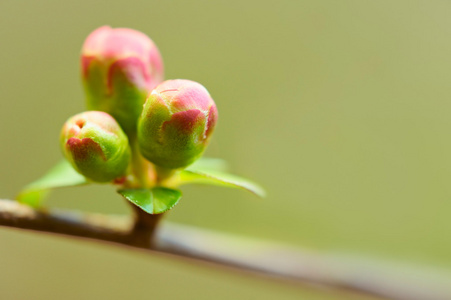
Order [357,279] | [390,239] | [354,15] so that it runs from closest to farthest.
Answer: [357,279] < [390,239] < [354,15]

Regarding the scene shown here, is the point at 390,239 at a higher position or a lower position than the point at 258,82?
lower

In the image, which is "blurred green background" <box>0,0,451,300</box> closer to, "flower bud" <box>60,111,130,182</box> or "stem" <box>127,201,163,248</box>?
"stem" <box>127,201,163,248</box>

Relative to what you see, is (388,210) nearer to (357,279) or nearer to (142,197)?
(357,279)

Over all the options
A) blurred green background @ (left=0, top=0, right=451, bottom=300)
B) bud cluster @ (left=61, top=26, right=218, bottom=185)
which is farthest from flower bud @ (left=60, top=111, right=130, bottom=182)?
blurred green background @ (left=0, top=0, right=451, bottom=300)

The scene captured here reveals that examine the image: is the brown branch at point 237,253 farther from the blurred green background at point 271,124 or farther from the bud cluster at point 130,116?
the blurred green background at point 271,124

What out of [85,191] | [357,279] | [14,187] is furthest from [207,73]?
[357,279]
